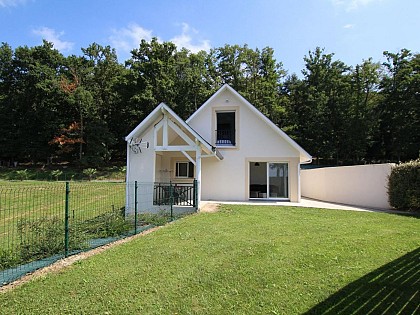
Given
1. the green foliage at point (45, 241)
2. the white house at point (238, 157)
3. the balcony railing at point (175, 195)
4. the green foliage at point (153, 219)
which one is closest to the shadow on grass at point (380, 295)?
the green foliage at point (45, 241)

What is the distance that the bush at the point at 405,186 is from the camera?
12.3 metres

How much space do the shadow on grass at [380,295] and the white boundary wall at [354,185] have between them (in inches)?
405

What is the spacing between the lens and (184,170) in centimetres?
1648

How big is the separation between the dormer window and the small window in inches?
82.7

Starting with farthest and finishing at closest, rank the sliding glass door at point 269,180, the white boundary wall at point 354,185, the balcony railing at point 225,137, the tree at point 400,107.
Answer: the tree at point 400,107 < the balcony railing at point 225,137 < the sliding glass door at point 269,180 < the white boundary wall at point 354,185

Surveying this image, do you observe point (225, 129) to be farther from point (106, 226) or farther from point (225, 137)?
point (106, 226)

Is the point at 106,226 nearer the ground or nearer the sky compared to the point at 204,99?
nearer the ground

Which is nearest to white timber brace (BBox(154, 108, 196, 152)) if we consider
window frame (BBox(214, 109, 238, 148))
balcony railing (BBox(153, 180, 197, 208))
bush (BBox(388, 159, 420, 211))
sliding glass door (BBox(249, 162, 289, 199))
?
balcony railing (BBox(153, 180, 197, 208))

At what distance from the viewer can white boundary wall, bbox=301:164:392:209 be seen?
45.6ft

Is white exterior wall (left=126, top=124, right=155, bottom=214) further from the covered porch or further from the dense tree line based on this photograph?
the dense tree line

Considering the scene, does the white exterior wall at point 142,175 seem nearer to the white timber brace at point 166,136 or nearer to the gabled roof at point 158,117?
the gabled roof at point 158,117

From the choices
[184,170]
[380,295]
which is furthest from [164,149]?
[380,295]

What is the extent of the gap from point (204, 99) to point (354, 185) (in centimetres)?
2617

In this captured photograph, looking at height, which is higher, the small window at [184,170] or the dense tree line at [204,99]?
the dense tree line at [204,99]
